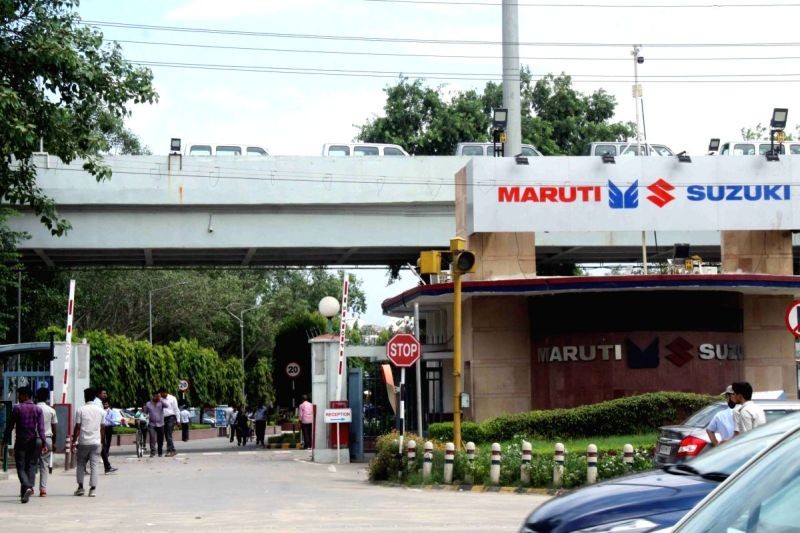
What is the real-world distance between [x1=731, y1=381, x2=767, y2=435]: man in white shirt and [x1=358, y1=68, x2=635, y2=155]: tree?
59501 mm

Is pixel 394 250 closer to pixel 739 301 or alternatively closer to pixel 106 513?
pixel 739 301

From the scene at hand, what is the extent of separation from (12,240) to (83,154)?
22.9 metres

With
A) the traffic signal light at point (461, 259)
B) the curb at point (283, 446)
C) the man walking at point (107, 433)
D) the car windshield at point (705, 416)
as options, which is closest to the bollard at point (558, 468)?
the car windshield at point (705, 416)

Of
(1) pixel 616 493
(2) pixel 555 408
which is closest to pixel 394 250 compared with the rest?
(2) pixel 555 408

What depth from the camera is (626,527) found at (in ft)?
25.5

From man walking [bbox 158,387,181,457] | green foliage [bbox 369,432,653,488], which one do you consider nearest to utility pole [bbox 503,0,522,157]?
man walking [bbox 158,387,181,457]

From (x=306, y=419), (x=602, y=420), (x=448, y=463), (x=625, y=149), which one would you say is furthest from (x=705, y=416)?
(x=625, y=149)

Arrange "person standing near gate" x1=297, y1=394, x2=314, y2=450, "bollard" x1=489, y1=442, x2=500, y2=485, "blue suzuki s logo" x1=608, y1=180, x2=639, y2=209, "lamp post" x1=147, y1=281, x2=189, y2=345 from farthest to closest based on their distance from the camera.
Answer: "lamp post" x1=147, y1=281, x2=189, y2=345, "person standing near gate" x1=297, y1=394, x2=314, y2=450, "blue suzuki s logo" x1=608, y1=180, x2=639, y2=209, "bollard" x1=489, y1=442, x2=500, y2=485

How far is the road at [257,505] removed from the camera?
51.9ft

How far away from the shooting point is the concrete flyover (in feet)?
138

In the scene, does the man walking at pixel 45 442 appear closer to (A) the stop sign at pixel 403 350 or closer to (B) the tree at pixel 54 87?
(B) the tree at pixel 54 87

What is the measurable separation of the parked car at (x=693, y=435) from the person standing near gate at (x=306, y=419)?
17.8 meters

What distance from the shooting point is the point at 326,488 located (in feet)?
72.4

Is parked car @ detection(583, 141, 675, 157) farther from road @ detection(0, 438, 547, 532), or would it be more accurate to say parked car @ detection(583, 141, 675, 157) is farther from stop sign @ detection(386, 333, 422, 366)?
road @ detection(0, 438, 547, 532)
